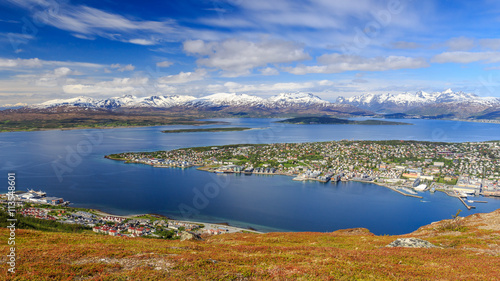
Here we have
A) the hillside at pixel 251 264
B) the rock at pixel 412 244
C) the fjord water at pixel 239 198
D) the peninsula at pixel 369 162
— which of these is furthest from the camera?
the peninsula at pixel 369 162

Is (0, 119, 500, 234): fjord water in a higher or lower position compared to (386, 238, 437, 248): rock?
lower

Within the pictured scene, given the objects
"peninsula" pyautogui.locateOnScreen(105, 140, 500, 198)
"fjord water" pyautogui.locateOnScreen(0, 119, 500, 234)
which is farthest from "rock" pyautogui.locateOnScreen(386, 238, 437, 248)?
"peninsula" pyautogui.locateOnScreen(105, 140, 500, 198)

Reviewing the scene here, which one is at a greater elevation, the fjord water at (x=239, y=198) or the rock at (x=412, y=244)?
the rock at (x=412, y=244)

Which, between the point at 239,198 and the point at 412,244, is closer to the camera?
the point at 412,244

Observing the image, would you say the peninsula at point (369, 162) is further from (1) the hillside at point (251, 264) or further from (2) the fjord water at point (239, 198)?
(1) the hillside at point (251, 264)

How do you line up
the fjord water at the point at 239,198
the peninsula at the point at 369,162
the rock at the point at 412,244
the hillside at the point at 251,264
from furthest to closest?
the peninsula at the point at 369,162
the fjord water at the point at 239,198
the rock at the point at 412,244
the hillside at the point at 251,264

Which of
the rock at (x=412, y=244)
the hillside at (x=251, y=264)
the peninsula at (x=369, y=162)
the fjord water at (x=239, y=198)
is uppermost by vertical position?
the hillside at (x=251, y=264)

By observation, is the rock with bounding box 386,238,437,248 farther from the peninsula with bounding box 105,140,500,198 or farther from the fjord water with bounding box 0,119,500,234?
the peninsula with bounding box 105,140,500,198

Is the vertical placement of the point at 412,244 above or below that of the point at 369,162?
above

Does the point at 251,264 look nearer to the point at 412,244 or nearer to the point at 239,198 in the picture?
the point at 412,244

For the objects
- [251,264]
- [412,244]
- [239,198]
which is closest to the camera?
[251,264]

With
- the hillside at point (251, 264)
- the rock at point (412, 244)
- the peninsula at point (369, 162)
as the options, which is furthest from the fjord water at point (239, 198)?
the hillside at point (251, 264)

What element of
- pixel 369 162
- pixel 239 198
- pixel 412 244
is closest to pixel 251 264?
pixel 412 244
